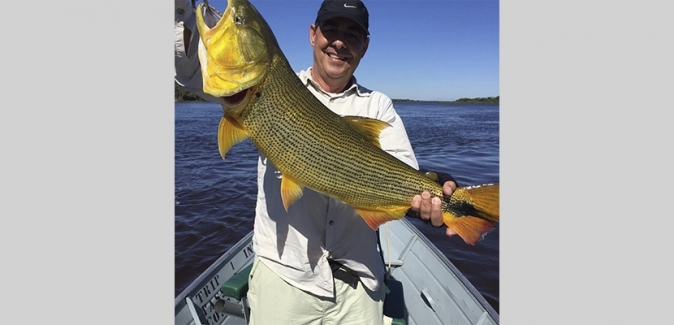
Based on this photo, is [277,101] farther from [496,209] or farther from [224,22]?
[496,209]

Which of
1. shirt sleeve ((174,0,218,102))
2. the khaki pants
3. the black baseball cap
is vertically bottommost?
the khaki pants

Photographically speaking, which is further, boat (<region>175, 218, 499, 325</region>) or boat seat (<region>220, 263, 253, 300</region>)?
boat (<region>175, 218, 499, 325</region>)

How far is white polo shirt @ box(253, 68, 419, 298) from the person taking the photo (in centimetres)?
279

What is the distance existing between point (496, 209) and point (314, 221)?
1.32 meters

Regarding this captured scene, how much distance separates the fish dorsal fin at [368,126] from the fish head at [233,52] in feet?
2.28

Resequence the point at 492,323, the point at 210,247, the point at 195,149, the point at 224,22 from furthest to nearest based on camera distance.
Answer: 1. the point at 195,149
2. the point at 210,247
3. the point at 492,323
4. the point at 224,22

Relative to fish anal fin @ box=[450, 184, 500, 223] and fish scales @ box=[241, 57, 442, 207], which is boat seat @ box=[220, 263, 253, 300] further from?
fish anal fin @ box=[450, 184, 500, 223]

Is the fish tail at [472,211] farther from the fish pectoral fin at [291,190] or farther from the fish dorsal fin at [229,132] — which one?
the fish dorsal fin at [229,132]

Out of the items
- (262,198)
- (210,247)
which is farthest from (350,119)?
(210,247)

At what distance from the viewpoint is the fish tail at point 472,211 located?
2.55 meters

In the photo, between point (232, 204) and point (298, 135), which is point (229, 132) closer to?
point (298, 135)

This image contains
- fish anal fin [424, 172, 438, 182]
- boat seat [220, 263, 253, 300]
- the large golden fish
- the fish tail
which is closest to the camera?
the large golden fish

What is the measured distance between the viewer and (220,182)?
591 inches

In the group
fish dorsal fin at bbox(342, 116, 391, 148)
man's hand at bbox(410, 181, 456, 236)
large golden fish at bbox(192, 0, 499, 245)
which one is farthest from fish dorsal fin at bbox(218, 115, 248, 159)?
man's hand at bbox(410, 181, 456, 236)
